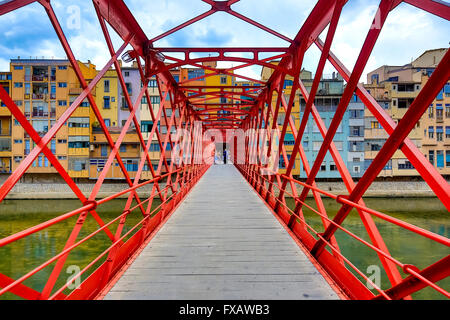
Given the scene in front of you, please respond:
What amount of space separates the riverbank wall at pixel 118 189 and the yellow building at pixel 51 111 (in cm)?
159

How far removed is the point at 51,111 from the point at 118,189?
1169 cm

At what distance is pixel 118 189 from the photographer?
28016 mm

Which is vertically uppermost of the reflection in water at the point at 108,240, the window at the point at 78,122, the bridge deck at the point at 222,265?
the window at the point at 78,122

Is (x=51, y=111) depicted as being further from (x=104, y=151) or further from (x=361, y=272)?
(x=361, y=272)

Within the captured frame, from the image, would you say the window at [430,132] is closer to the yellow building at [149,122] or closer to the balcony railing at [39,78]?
the yellow building at [149,122]

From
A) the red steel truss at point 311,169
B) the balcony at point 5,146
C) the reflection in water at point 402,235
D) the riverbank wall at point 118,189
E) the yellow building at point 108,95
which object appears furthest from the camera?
the yellow building at point 108,95

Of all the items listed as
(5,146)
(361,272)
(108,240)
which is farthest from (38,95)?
(361,272)

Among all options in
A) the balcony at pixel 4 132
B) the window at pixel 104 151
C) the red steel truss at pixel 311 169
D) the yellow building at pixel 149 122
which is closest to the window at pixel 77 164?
the window at pixel 104 151

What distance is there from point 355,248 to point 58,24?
15607 mm

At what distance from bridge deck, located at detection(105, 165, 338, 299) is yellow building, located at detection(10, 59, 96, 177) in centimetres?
2757

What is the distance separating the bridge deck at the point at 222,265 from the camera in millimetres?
2561

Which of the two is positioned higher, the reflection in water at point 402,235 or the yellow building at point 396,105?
the yellow building at point 396,105

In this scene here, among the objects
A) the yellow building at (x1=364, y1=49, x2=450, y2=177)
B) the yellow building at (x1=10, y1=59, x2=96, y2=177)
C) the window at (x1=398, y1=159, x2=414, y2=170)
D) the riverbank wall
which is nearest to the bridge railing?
the riverbank wall
